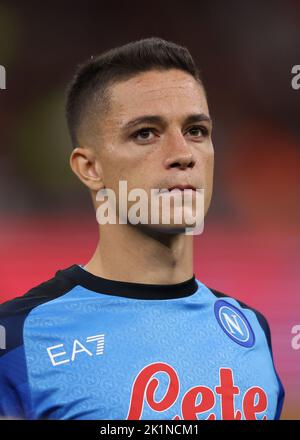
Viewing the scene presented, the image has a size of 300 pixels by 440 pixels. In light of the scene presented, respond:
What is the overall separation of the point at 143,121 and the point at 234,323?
93cm

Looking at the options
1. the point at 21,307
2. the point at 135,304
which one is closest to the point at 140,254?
the point at 135,304

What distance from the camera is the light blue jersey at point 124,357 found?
212 centimetres

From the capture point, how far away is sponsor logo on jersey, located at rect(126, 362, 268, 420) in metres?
2.14

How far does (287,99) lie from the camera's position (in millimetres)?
3732

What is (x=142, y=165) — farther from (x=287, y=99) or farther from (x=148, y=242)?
(x=287, y=99)

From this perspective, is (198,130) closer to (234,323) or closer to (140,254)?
(140,254)

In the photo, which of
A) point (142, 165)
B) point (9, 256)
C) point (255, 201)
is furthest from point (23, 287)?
point (255, 201)

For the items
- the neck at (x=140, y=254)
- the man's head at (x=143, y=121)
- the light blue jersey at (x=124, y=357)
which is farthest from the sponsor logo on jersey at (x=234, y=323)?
the man's head at (x=143, y=121)

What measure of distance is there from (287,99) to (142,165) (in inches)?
73.1

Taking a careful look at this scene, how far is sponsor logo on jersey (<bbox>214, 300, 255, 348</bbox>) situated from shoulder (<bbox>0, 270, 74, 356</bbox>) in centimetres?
62

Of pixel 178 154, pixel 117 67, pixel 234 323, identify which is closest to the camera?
pixel 178 154

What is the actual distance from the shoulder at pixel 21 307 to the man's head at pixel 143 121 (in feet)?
1.29

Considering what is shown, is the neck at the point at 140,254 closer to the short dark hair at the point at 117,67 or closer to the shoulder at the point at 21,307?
the shoulder at the point at 21,307

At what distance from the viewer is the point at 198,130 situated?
2291 millimetres
